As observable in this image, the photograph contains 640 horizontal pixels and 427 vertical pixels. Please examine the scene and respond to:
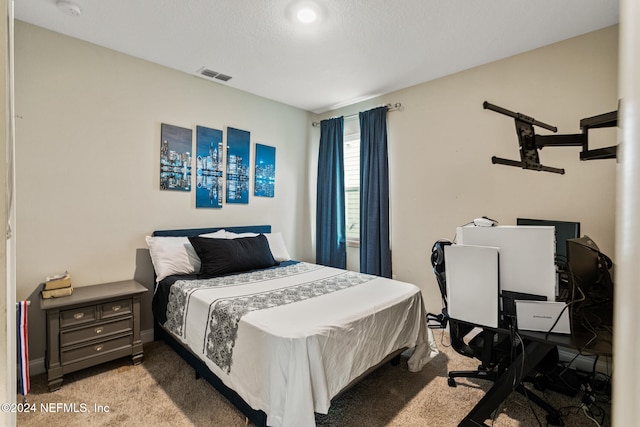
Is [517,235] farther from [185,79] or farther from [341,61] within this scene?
[185,79]

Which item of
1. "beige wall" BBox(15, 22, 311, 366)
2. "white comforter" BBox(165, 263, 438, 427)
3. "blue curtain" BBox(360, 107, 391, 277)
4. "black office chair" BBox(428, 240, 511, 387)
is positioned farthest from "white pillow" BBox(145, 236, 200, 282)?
"black office chair" BBox(428, 240, 511, 387)

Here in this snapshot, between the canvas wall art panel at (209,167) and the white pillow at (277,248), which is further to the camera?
the white pillow at (277,248)

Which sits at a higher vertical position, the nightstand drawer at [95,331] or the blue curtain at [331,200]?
the blue curtain at [331,200]

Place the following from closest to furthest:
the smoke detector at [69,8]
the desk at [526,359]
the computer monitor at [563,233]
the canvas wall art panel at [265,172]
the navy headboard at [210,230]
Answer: the desk at [526,359], the smoke detector at [69,8], the computer monitor at [563,233], the navy headboard at [210,230], the canvas wall art panel at [265,172]

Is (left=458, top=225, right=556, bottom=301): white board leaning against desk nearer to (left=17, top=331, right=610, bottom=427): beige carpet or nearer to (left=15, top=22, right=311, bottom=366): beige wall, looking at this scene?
(left=17, top=331, right=610, bottom=427): beige carpet

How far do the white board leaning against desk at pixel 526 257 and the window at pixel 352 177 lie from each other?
261 cm

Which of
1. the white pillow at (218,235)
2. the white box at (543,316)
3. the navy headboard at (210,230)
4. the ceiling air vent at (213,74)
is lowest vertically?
the white box at (543,316)

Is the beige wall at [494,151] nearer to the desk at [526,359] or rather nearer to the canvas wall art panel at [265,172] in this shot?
the desk at [526,359]

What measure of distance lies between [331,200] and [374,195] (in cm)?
71

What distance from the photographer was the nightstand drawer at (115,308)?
2.34 m

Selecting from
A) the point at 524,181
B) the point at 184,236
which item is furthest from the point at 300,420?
the point at 524,181

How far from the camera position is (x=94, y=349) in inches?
90.4

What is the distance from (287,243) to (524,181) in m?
2.93

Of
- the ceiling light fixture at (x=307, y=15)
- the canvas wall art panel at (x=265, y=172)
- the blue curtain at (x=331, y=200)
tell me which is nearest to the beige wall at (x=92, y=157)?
the canvas wall art panel at (x=265, y=172)
